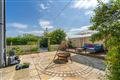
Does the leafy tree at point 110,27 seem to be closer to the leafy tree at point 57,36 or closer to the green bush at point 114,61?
the green bush at point 114,61

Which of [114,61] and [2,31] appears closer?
[114,61]

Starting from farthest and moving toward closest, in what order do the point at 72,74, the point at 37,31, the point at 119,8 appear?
the point at 37,31, the point at 72,74, the point at 119,8

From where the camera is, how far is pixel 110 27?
9.92 feet

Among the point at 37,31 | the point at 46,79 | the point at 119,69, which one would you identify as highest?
the point at 37,31

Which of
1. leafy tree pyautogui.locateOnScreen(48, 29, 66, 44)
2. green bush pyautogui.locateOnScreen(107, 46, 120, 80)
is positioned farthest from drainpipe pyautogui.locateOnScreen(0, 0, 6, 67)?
leafy tree pyautogui.locateOnScreen(48, 29, 66, 44)

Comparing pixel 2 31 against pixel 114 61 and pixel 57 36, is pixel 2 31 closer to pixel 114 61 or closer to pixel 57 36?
pixel 114 61

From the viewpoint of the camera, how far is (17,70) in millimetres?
9836

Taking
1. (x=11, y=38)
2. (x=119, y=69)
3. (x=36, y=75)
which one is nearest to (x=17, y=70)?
(x=36, y=75)

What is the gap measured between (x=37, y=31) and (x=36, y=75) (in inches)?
1135

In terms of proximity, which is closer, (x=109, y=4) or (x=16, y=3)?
(x=109, y=4)

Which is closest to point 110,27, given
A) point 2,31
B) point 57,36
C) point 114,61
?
point 114,61

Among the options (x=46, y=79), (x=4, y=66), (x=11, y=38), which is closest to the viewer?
(x=46, y=79)

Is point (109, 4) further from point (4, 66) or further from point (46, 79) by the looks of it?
point (4, 66)

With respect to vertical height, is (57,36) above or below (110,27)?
above
